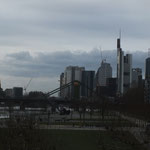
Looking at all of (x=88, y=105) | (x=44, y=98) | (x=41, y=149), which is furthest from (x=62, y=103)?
(x=41, y=149)

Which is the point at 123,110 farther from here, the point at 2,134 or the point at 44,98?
the point at 2,134

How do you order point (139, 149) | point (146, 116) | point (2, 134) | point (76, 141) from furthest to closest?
point (146, 116) → point (76, 141) → point (139, 149) → point (2, 134)

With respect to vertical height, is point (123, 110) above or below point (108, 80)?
below

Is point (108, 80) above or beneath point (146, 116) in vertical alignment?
above

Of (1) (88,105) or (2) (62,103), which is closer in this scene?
(1) (88,105)

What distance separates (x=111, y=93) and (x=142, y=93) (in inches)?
2583

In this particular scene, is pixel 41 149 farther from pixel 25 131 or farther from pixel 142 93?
pixel 142 93

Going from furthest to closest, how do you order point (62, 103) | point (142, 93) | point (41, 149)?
point (62, 103) < point (142, 93) < point (41, 149)

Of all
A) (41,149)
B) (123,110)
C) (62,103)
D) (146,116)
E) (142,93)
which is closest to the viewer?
(41,149)

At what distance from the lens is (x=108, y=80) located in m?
195

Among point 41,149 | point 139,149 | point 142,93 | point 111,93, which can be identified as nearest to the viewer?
point 41,149

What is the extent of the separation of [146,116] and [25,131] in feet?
118

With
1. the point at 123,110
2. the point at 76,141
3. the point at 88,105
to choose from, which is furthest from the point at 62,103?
the point at 76,141

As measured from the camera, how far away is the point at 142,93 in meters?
121
